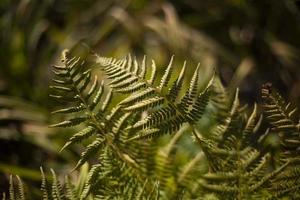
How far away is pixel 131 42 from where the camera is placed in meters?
2.44

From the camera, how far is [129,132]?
621 mm

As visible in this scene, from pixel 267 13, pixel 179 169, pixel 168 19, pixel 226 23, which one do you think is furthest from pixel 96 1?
pixel 179 169

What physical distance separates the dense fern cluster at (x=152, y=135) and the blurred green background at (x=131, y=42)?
4.89 feet

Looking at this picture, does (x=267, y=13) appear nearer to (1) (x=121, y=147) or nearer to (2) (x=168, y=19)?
(2) (x=168, y=19)

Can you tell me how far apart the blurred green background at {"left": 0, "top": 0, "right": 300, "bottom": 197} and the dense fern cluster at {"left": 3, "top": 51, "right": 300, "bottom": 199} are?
1.49m

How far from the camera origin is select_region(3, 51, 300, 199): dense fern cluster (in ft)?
1.89

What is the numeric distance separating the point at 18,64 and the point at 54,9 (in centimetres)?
45

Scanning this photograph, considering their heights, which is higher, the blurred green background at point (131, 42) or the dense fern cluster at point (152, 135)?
the dense fern cluster at point (152, 135)

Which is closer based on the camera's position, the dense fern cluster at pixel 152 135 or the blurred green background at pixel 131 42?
the dense fern cluster at pixel 152 135

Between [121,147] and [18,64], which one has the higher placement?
[121,147]

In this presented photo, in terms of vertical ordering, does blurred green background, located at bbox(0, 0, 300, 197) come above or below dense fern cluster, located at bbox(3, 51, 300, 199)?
below

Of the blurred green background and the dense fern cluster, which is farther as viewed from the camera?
the blurred green background

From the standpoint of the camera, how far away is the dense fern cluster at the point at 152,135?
22.7 inches

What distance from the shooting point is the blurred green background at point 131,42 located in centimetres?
217
